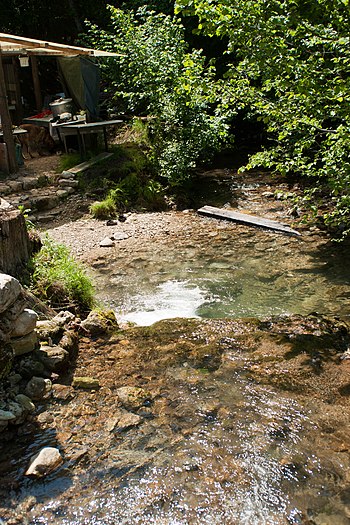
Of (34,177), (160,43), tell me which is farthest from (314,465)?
(160,43)

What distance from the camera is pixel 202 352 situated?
16.1 feet

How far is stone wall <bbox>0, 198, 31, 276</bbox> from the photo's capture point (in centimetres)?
496

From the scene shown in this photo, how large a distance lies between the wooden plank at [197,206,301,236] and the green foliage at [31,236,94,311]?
4518 mm

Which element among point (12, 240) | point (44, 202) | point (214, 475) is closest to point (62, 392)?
→ point (214, 475)

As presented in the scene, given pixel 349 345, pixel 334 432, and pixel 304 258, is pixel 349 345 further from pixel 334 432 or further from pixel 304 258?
pixel 304 258

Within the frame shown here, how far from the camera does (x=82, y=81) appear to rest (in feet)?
42.6

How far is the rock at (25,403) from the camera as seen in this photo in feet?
12.6

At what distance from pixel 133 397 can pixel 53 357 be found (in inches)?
33.9

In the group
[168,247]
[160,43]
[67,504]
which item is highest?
[160,43]

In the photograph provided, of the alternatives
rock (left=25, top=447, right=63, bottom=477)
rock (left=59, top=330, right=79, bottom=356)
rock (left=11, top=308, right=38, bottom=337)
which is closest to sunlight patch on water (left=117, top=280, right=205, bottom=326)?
rock (left=59, top=330, right=79, bottom=356)

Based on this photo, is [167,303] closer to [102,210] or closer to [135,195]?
[102,210]

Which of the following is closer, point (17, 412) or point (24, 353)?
point (17, 412)

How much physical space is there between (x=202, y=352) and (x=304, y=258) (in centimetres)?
360

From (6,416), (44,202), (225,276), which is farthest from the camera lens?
(44,202)
